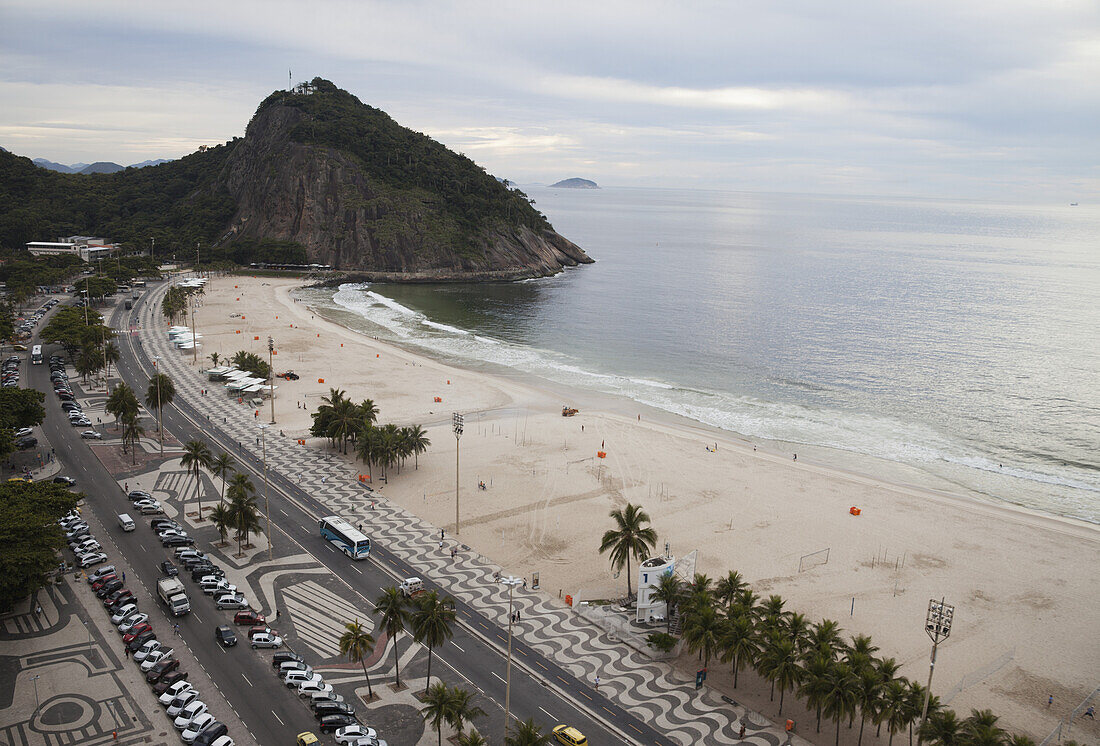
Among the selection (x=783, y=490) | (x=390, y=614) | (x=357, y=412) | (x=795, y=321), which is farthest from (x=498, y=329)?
(x=390, y=614)

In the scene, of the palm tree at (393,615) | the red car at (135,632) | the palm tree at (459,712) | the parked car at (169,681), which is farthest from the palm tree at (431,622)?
the red car at (135,632)

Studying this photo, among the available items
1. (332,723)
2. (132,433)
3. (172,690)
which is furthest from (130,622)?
(132,433)

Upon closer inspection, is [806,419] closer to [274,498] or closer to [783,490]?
[783,490]

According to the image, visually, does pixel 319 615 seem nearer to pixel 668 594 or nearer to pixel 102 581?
pixel 102 581

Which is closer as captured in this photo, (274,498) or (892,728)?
(892,728)

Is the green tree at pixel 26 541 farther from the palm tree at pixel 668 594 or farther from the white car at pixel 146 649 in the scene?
the palm tree at pixel 668 594

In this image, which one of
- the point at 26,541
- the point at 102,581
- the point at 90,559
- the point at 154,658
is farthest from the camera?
the point at 90,559
